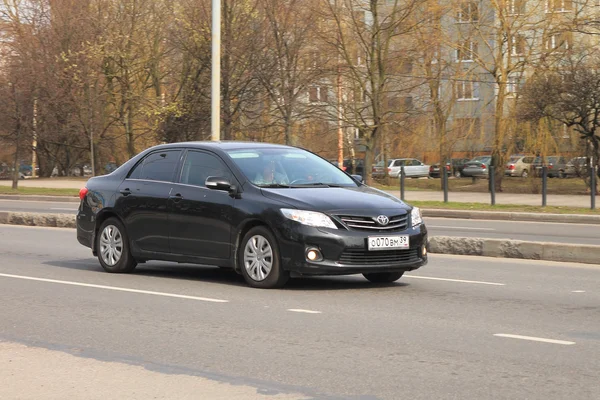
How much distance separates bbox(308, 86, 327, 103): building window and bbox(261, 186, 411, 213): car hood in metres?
30.0

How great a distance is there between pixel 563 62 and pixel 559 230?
15.9 m

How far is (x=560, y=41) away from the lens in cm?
3962

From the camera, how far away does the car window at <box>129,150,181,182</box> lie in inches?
456

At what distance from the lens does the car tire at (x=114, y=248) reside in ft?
38.9

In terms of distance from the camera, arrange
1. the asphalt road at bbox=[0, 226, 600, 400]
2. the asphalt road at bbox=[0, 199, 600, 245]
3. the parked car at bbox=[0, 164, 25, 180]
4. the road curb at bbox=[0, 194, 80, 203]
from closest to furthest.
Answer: the asphalt road at bbox=[0, 226, 600, 400] < the asphalt road at bbox=[0, 199, 600, 245] < the road curb at bbox=[0, 194, 80, 203] < the parked car at bbox=[0, 164, 25, 180]

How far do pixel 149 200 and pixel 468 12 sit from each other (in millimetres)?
32439

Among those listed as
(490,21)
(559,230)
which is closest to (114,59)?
(490,21)

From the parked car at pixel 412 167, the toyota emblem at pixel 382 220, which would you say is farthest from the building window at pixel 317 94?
the toyota emblem at pixel 382 220

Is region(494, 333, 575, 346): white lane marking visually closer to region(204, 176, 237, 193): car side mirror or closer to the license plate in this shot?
the license plate

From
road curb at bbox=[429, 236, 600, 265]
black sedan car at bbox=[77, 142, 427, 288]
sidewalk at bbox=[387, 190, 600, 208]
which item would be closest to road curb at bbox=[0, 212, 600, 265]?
road curb at bbox=[429, 236, 600, 265]

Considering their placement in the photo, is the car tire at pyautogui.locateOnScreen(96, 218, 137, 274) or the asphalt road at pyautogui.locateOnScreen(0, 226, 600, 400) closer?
the asphalt road at pyautogui.locateOnScreen(0, 226, 600, 400)

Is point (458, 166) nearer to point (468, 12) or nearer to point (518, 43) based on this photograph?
point (468, 12)

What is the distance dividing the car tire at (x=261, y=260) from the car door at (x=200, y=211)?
10.0 inches

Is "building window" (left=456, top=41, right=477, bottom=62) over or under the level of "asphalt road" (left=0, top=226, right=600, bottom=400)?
over
